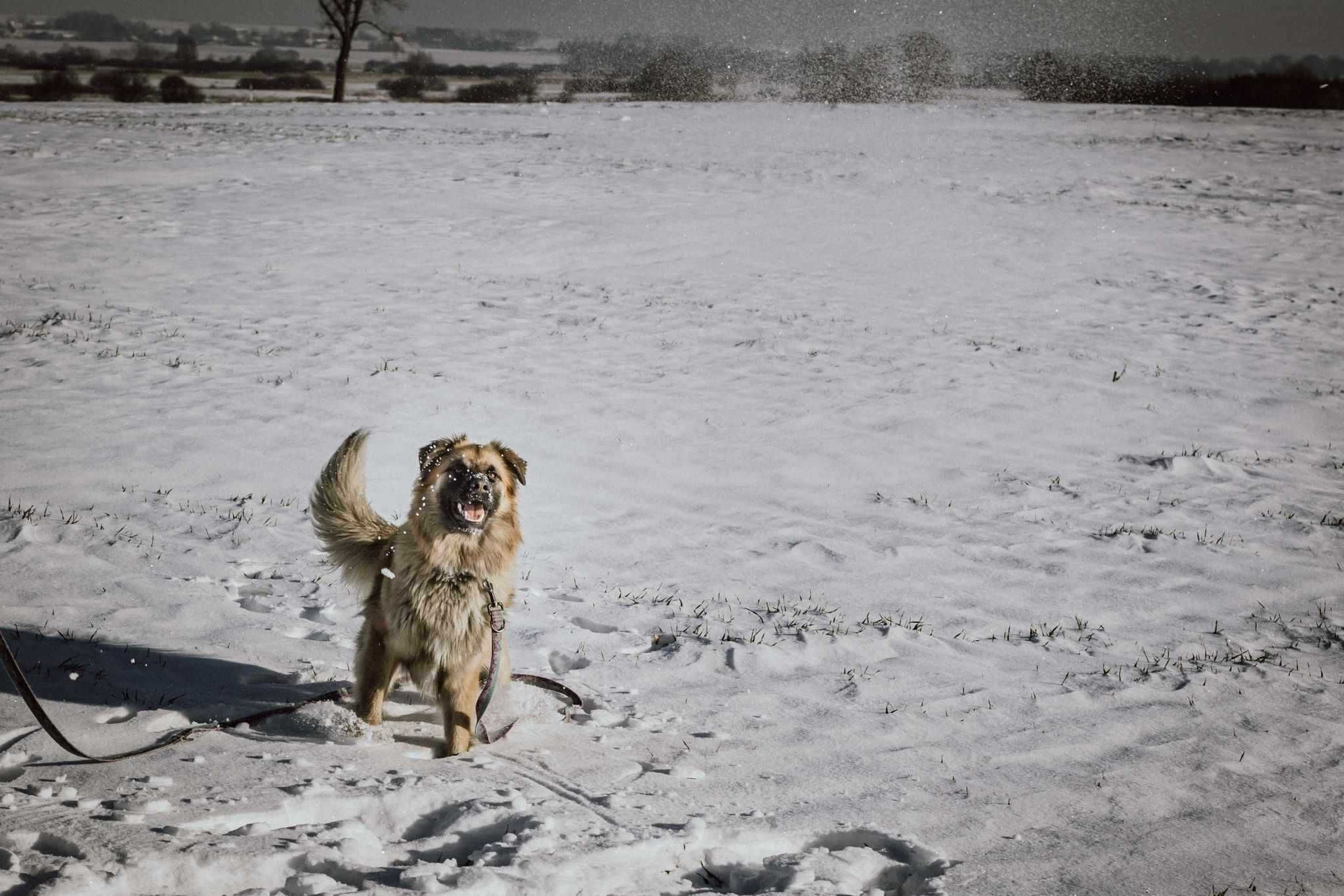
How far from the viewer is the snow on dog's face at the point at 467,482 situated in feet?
14.0

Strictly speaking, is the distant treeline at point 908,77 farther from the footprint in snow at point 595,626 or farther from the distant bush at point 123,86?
the footprint in snow at point 595,626

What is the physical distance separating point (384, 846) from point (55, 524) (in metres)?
4.21

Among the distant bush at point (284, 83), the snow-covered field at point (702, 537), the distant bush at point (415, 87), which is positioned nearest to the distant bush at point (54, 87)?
the distant bush at point (284, 83)

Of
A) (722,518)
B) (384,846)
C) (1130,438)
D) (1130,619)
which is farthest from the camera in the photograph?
(1130,438)

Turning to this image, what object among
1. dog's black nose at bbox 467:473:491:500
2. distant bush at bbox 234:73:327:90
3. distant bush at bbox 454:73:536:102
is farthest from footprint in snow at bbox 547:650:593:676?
distant bush at bbox 234:73:327:90

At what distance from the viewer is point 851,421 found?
34.8ft

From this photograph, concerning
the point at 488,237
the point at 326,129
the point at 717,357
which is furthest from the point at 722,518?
the point at 326,129

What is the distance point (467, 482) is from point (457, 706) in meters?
1.01

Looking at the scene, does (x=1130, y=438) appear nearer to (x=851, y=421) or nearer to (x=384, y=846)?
(x=851, y=421)

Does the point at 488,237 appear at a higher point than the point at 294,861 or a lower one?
higher

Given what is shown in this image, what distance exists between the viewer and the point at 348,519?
4629 millimetres

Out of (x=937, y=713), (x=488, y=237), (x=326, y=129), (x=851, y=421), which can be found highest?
(x=326, y=129)

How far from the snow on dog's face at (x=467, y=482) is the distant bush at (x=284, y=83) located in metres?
46.9

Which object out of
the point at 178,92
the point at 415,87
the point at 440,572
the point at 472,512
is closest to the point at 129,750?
the point at 440,572
